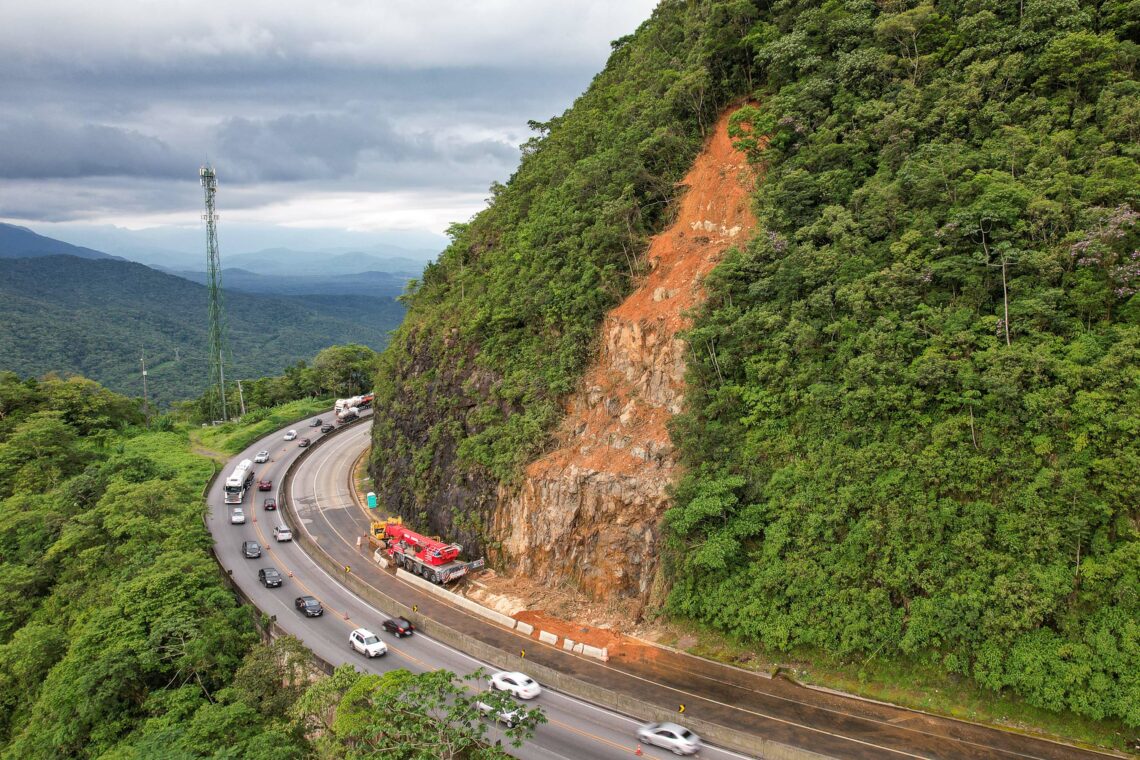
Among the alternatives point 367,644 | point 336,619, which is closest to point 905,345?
point 367,644

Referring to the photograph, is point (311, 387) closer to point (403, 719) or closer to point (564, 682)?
point (564, 682)

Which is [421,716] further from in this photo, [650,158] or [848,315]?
[650,158]

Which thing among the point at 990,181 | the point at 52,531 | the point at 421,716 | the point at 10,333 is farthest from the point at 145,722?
the point at 10,333

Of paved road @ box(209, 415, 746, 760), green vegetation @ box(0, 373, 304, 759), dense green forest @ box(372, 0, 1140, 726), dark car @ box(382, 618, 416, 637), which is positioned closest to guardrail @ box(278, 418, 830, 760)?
paved road @ box(209, 415, 746, 760)

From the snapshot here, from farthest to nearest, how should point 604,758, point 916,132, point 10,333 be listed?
point 10,333 < point 916,132 < point 604,758

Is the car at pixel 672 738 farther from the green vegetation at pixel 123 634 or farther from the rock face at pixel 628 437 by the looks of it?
the green vegetation at pixel 123 634
